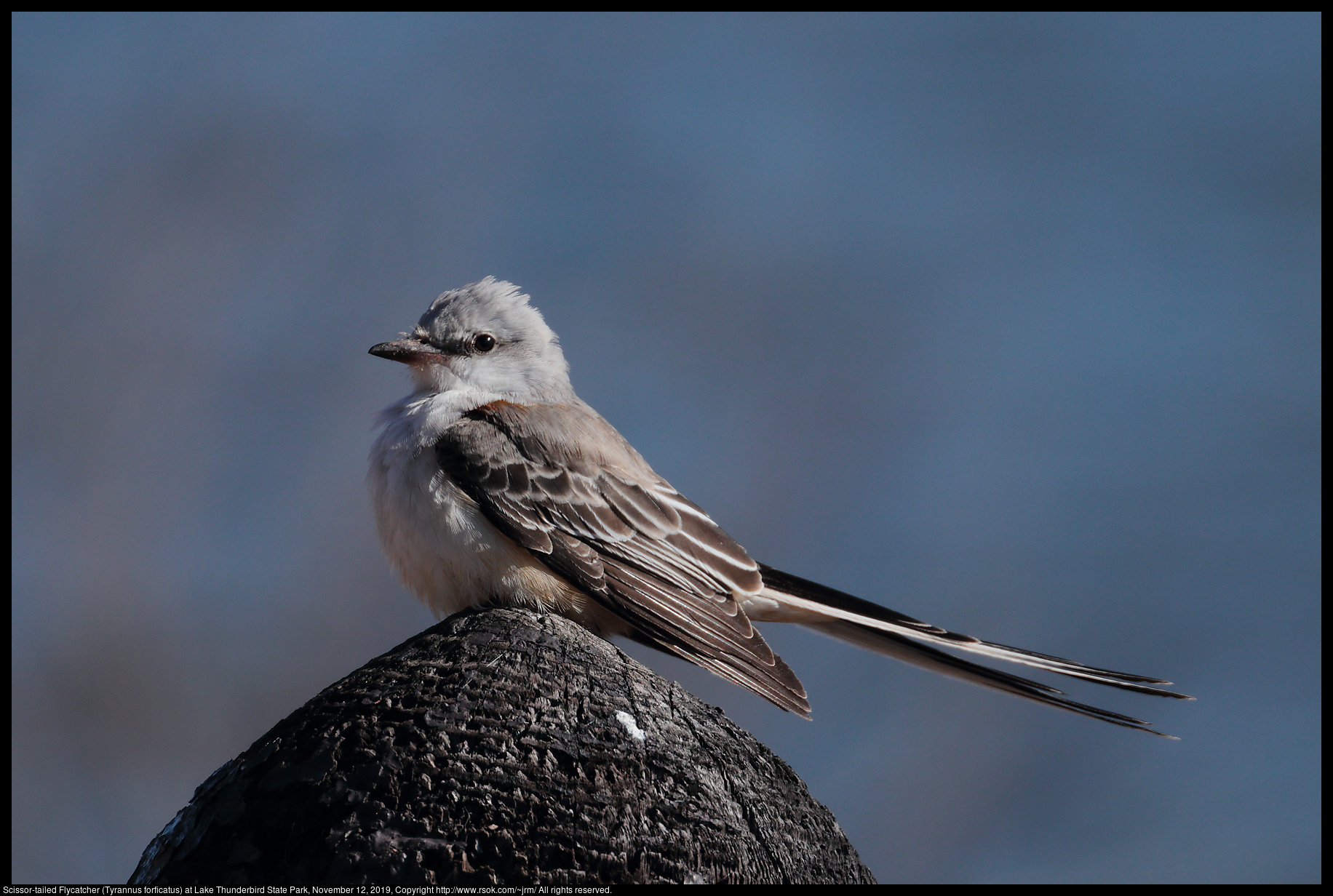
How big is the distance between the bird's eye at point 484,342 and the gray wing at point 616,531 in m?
0.49

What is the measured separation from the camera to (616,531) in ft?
14.4

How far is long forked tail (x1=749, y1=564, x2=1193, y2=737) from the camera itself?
12.8 feet

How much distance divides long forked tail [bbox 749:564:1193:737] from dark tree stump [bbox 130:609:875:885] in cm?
151

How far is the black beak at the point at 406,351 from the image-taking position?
486cm

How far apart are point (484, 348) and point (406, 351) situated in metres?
0.38

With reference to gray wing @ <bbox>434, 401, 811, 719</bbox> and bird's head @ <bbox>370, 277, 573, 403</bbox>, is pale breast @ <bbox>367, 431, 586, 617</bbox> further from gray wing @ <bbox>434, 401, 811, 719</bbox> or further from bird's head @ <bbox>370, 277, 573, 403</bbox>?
bird's head @ <bbox>370, 277, 573, 403</bbox>

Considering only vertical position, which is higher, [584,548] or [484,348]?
[484,348]

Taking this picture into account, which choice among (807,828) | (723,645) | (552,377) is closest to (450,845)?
(807,828)

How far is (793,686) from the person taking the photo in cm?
393

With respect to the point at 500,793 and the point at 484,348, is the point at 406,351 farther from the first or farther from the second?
the point at 500,793

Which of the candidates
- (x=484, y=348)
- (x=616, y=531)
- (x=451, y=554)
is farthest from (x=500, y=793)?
(x=484, y=348)

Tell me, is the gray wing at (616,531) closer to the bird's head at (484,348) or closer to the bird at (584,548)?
the bird at (584,548)

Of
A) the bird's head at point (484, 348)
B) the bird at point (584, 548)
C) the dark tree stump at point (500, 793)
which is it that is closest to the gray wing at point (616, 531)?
the bird at point (584, 548)

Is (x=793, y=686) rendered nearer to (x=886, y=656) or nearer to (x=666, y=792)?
(x=886, y=656)
